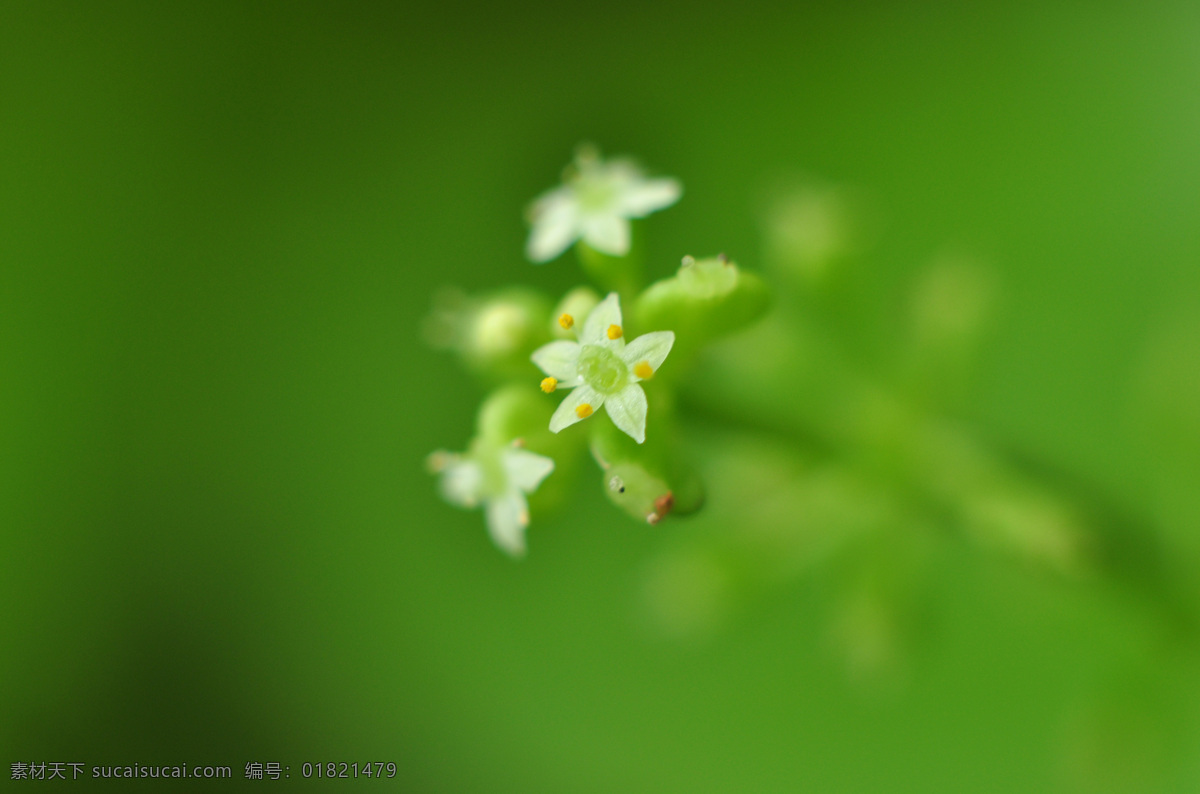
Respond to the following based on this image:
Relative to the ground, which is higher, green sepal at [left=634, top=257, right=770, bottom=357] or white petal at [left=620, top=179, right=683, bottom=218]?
white petal at [left=620, top=179, right=683, bottom=218]

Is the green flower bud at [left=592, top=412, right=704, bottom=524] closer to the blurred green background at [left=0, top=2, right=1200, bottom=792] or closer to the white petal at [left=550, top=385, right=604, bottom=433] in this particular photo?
the white petal at [left=550, top=385, right=604, bottom=433]

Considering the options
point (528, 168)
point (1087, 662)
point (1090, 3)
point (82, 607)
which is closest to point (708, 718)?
point (1087, 662)

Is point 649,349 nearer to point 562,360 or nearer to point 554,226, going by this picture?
point 562,360

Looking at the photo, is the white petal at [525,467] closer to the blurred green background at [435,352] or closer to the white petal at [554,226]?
the white petal at [554,226]

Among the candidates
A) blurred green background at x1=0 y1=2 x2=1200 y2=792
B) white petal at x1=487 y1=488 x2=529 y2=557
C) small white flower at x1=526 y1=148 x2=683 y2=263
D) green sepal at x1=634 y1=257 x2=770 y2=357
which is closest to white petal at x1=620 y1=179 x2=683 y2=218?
small white flower at x1=526 y1=148 x2=683 y2=263

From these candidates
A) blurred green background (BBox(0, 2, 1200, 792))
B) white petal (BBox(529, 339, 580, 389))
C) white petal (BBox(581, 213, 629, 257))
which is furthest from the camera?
blurred green background (BBox(0, 2, 1200, 792))

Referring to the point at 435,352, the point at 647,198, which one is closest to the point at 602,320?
the point at 647,198

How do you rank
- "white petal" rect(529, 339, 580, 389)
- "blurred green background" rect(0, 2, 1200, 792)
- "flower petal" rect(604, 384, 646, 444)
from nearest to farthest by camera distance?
"flower petal" rect(604, 384, 646, 444) → "white petal" rect(529, 339, 580, 389) → "blurred green background" rect(0, 2, 1200, 792)

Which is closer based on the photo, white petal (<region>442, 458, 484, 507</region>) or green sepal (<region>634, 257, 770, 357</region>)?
green sepal (<region>634, 257, 770, 357</region>)
